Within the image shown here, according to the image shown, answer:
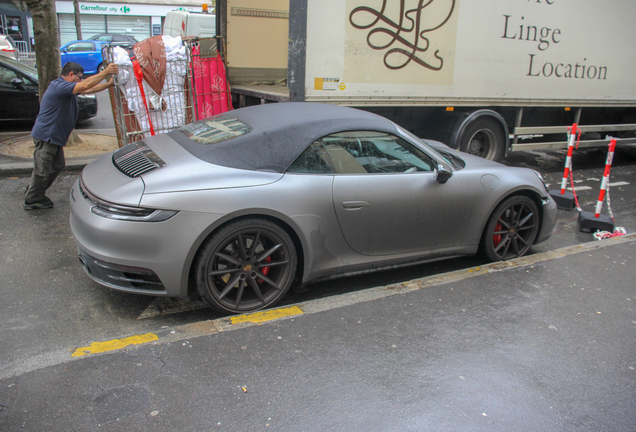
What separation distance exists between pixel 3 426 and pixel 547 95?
8.88 m

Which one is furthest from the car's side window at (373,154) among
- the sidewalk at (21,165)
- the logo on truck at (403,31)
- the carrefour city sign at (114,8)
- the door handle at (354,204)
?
the carrefour city sign at (114,8)

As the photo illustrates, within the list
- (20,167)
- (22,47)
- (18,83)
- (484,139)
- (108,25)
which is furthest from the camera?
(108,25)

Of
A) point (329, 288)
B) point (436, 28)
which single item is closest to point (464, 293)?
point (329, 288)

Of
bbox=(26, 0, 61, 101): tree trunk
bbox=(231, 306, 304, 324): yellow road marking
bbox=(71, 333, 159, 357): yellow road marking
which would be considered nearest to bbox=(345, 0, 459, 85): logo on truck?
bbox=(231, 306, 304, 324): yellow road marking

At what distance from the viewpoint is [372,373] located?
3.06m

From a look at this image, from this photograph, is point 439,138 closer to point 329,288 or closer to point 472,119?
point 472,119

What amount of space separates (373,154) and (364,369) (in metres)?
1.82

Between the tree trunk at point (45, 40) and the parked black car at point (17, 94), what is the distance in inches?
101

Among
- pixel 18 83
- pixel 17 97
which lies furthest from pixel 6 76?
pixel 17 97

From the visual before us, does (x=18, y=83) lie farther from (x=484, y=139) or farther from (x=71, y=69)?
(x=484, y=139)

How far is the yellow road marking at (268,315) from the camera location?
11.7 ft

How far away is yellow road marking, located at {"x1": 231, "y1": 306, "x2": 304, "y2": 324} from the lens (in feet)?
11.7

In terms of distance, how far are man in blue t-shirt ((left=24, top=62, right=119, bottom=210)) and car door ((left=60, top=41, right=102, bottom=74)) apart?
1710cm

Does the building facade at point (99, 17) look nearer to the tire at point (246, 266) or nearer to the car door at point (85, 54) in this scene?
the car door at point (85, 54)
